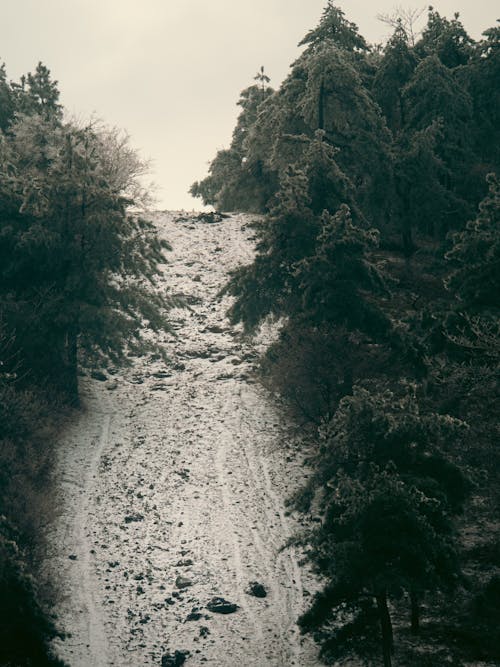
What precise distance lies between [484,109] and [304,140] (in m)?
14.7

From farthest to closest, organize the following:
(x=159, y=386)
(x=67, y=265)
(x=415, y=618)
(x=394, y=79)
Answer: (x=394, y=79) < (x=159, y=386) < (x=67, y=265) < (x=415, y=618)

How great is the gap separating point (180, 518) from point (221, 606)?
4137 mm

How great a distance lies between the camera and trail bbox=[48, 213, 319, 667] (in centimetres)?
1762

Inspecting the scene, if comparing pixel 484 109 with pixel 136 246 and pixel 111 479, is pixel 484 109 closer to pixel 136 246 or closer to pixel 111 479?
pixel 136 246

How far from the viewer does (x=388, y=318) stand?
25.0 meters

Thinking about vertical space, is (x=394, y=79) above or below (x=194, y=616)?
above

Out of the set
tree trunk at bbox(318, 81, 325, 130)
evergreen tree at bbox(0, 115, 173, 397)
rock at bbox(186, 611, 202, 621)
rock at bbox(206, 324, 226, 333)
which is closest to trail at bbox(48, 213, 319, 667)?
rock at bbox(186, 611, 202, 621)

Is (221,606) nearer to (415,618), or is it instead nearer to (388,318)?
(415,618)

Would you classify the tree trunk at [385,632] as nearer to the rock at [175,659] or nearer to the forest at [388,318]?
the forest at [388,318]

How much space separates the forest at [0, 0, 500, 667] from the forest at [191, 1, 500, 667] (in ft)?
0.21

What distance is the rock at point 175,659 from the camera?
16.7 meters

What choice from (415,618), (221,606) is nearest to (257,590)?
(221,606)

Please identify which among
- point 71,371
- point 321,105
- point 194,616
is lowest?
point 194,616

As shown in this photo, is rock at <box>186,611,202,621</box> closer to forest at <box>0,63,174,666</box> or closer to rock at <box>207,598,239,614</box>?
rock at <box>207,598,239,614</box>
